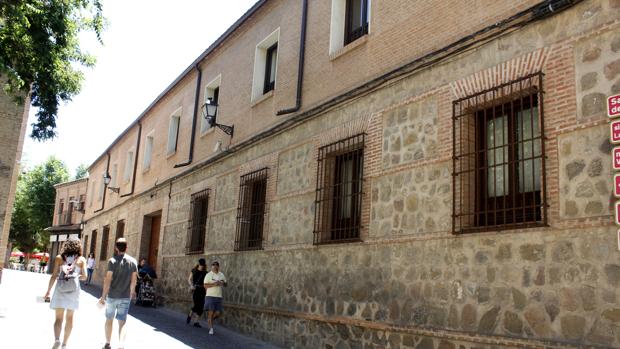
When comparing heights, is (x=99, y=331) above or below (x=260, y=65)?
below

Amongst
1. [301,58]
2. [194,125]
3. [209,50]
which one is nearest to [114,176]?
[194,125]

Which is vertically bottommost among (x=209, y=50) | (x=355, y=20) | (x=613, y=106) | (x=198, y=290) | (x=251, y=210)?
(x=198, y=290)

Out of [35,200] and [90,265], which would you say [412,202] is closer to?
[90,265]

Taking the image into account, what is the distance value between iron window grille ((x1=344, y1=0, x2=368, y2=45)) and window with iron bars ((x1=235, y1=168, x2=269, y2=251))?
10.5 ft

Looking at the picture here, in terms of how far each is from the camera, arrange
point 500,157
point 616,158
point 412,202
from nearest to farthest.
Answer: point 616,158
point 500,157
point 412,202

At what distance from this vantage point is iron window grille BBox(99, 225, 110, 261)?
83.0 feet

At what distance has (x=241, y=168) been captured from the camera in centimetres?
1268

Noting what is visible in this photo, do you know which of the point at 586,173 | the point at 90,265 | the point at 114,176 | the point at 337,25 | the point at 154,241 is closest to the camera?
the point at 586,173

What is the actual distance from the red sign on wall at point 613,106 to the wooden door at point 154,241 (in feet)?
51.7

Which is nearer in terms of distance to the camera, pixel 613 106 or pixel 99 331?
pixel 613 106

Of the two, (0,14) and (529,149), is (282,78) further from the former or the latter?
(529,149)

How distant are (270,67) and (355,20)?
350 cm

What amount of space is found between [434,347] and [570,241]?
211 cm

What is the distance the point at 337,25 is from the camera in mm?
10188
